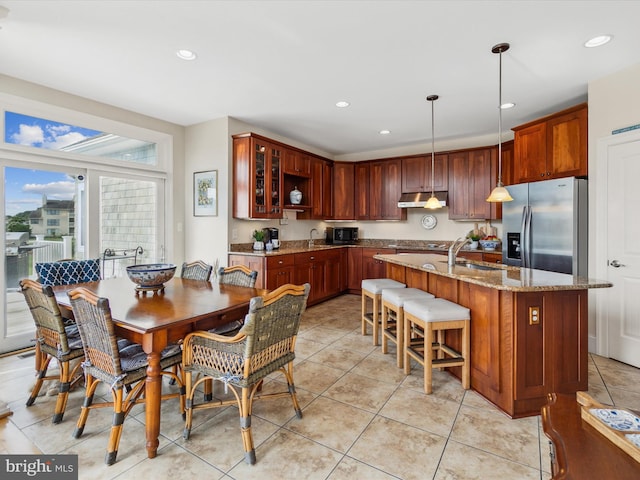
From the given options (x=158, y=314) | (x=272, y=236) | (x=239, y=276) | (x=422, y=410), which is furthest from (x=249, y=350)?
(x=272, y=236)

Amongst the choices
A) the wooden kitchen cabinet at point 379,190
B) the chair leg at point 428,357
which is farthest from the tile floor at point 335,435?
the wooden kitchen cabinet at point 379,190

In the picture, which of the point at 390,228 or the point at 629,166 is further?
the point at 390,228

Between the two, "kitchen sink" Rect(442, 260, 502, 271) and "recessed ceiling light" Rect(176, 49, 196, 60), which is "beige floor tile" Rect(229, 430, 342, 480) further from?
"recessed ceiling light" Rect(176, 49, 196, 60)

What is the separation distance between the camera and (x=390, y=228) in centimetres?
626

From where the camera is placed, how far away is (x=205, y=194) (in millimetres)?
4500

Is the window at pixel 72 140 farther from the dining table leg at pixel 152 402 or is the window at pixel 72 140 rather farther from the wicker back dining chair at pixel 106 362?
the dining table leg at pixel 152 402

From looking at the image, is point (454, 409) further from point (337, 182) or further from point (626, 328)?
point (337, 182)

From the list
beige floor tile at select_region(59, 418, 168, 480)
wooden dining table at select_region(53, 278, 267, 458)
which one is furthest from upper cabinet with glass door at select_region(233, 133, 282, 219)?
beige floor tile at select_region(59, 418, 168, 480)

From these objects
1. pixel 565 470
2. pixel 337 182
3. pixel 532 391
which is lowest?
pixel 532 391

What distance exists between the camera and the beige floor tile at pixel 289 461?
5.46 feet

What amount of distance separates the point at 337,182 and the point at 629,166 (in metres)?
4.13

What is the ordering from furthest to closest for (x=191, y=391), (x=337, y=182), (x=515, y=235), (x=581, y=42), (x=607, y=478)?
(x=337, y=182), (x=515, y=235), (x=581, y=42), (x=191, y=391), (x=607, y=478)

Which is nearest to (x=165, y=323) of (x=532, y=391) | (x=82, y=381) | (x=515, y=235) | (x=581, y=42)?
(x=82, y=381)

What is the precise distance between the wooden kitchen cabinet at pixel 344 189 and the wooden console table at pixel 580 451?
5.26 metres
